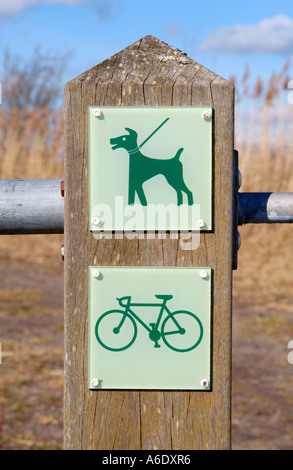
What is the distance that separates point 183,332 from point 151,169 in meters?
0.32

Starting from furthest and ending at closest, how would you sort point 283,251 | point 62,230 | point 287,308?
point 283,251
point 287,308
point 62,230

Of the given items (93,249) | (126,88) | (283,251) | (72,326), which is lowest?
(72,326)

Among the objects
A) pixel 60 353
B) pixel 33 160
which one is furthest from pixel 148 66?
pixel 33 160

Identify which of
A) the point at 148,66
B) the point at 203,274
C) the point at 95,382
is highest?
the point at 148,66

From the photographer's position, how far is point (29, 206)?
118cm

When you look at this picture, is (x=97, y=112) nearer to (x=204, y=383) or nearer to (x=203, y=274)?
(x=203, y=274)

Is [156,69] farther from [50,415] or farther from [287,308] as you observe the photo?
[287,308]

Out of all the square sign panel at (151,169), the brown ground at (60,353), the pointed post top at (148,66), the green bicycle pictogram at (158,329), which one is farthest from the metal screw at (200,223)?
the brown ground at (60,353)

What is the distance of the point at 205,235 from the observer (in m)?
1.12

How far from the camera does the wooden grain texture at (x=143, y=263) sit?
3.67ft

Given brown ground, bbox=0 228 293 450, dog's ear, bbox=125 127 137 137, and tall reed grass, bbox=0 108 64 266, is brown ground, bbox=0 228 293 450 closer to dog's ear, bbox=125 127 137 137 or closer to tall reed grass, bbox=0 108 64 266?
tall reed grass, bbox=0 108 64 266

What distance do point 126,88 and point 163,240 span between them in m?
0.31

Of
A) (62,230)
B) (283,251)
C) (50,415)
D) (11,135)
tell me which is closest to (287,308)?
(283,251)

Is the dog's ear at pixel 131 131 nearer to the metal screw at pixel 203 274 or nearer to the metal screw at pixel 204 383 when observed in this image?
the metal screw at pixel 203 274
